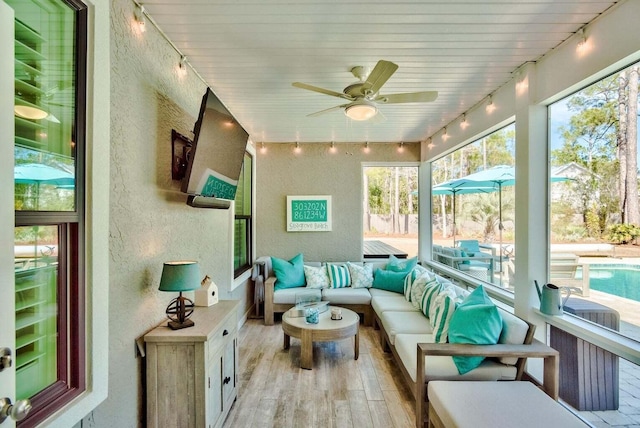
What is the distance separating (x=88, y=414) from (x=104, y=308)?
19.6 inches

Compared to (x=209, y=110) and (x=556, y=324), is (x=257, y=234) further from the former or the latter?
(x=556, y=324)

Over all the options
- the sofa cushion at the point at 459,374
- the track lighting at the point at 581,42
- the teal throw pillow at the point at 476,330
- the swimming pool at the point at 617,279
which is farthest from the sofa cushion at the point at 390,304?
the track lighting at the point at 581,42

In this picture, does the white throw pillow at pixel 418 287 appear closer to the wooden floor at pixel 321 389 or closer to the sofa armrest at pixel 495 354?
the wooden floor at pixel 321 389

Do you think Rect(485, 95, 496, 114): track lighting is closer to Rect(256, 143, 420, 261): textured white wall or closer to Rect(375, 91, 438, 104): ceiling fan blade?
Rect(375, 91, 438, 104): ceiling fan blade

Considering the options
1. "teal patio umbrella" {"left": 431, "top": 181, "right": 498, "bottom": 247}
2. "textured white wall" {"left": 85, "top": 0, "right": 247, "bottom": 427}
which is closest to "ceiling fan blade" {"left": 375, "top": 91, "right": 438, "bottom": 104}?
"teal patio umbrella" {"left": 431, "top": 181, "right": 498, "bottom": 247}

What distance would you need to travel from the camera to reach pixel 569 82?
213 centimetres

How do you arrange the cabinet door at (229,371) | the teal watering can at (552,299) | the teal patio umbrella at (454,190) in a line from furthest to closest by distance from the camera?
1. the teal patio umbrella at (454,190)
2. the teal watering can at (552,299)
3. the cabinet door at (229,371)

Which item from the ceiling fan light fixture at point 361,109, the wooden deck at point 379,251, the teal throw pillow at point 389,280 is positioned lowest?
the teal throw pillow at point 389,280

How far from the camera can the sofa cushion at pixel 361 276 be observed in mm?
4469

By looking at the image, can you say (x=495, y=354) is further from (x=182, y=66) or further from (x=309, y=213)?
(x=309, y=213)

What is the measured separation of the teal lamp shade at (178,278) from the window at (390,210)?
3.70 metres

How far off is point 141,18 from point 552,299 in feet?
11.5

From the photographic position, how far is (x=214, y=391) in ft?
6.44

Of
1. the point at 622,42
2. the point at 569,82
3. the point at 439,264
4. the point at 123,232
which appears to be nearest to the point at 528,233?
the point at 569,82
